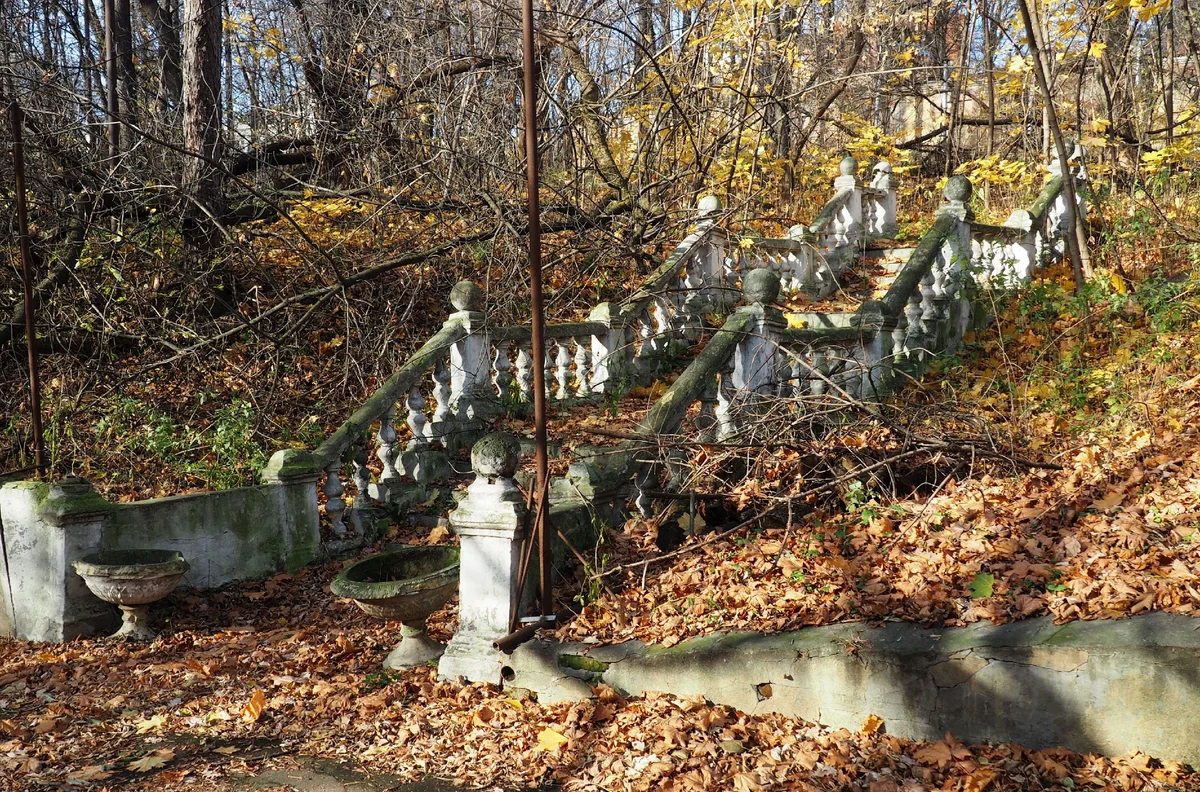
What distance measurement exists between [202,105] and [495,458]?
27.2 ft

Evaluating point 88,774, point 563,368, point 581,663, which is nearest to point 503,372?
point 563,368

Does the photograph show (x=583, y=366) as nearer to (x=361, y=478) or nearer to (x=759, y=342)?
(x=361, y=478)

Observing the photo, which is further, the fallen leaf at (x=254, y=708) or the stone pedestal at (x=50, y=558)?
the stone pedestal at (x=50, y=558)

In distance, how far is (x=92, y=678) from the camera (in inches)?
264

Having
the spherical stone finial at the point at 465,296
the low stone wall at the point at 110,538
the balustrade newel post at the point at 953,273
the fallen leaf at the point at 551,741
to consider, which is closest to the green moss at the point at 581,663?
the fallen leaf at the point at 551,741

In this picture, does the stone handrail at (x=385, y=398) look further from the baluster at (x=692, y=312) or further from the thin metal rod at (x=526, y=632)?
the thin metal rod at (x=526, y=632)

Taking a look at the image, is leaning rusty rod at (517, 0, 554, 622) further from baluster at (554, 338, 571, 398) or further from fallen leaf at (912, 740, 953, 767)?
baluster at (554, 338, 571, 398)

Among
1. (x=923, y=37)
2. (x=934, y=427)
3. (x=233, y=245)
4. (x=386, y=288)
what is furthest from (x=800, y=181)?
(x=934, y=427)

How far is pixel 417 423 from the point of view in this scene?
9211mm

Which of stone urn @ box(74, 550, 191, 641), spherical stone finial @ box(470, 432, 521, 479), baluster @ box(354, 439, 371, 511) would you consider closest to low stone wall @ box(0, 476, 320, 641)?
stone urn @ box(74, 550, 191, 641)

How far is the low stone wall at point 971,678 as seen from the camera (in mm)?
4164

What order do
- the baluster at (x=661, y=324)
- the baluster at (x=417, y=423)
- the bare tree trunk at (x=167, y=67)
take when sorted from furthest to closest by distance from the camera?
the bare tree trunk at (x=167, y=67) < the baluster at (x=661, y=324) < the baluster at (x=417, y=423)

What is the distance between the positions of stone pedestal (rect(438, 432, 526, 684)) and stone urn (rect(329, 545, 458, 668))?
242mm

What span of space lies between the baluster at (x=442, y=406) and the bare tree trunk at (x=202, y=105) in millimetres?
4374
